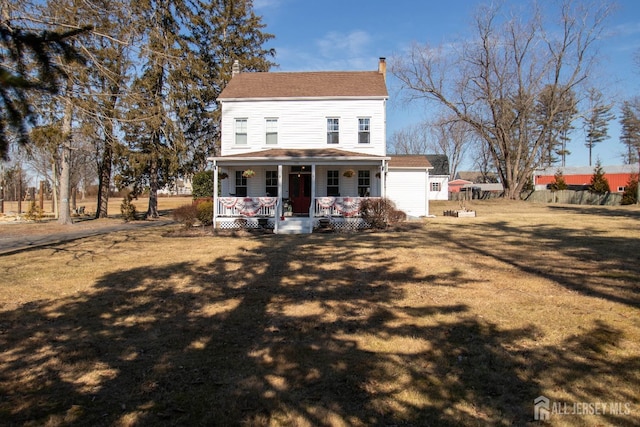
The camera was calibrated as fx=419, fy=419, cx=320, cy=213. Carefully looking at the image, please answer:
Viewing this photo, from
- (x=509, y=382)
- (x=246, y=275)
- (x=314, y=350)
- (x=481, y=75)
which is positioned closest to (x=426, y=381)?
(x=509, y=382)

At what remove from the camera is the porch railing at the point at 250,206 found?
17.4 metres

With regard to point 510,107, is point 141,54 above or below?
below

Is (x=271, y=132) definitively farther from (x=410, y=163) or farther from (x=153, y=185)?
(x=153, y=185)

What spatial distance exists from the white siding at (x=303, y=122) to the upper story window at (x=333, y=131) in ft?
0.58

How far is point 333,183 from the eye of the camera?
2067 cm

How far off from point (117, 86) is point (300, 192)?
1051 centimetres

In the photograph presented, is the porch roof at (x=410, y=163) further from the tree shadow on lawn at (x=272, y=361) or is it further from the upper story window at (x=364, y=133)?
the tree shadow on lawn at (x=272, y=361)

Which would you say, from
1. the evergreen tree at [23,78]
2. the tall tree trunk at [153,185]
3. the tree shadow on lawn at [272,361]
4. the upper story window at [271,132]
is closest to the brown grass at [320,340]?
the tree shadow on lawn at [272,361]

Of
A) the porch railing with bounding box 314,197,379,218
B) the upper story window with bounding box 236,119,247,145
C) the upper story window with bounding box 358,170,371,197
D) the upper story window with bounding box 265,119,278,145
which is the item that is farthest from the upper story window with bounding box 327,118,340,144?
the porch railing with bounding box 314,197,379,218

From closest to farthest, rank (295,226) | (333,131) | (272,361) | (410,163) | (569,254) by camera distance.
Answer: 1. (272,361)
2. (569,254)
3. (295,226)
4. (333,131)
5. (410,163)

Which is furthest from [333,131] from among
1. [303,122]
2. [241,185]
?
[241,185]

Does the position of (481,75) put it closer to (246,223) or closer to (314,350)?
(246,223)

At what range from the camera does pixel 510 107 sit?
36.9 metres

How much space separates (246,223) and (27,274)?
960cm
